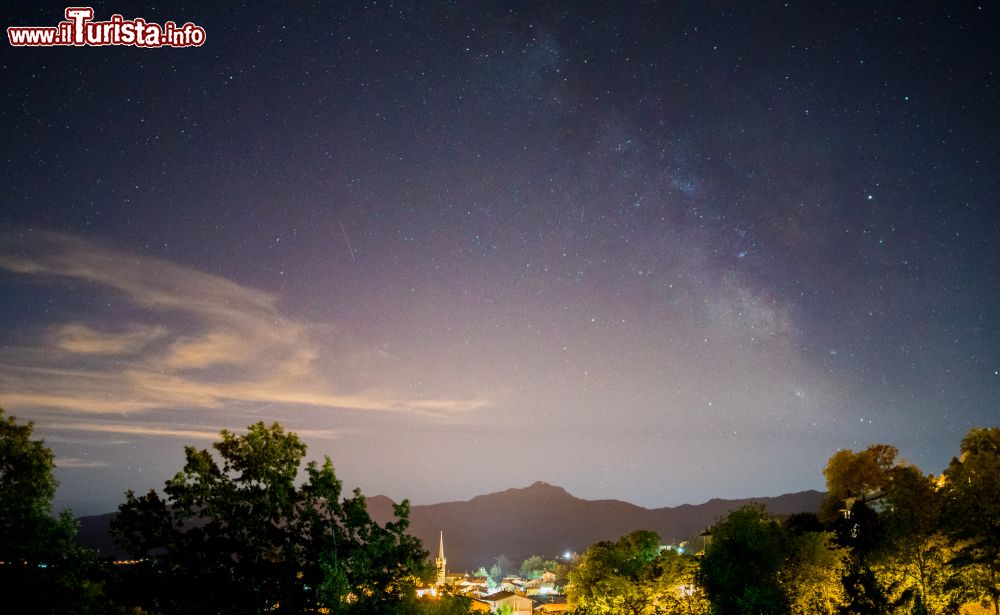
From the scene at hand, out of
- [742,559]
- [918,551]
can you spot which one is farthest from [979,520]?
[742,559]

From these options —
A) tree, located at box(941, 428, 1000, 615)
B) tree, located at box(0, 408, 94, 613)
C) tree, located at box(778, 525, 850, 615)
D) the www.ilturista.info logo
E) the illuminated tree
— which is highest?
the www.ilturista.info logo

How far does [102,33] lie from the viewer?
20422mm

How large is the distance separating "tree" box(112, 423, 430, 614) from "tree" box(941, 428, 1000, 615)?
1071 inches

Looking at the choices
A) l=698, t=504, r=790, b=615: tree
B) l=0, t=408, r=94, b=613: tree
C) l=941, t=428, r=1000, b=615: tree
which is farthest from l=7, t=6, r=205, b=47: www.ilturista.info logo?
l=941, t=428, r=1000, b=615: tree

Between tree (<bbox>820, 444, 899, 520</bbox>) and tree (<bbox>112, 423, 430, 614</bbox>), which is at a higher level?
tree (<bbox>112, 423, 430, 614</bbox>)

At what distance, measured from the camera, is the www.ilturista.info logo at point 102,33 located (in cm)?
1983

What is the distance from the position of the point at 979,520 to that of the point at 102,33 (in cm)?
4332

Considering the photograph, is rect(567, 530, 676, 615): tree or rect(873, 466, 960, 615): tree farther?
rect(567, 530, 676, 615): tree

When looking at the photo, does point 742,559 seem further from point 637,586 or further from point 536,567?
point 536,567

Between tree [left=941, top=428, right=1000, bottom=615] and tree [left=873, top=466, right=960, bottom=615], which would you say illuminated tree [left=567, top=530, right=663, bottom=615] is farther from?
tree [left=941, top=428, right=1000, bottom=615]

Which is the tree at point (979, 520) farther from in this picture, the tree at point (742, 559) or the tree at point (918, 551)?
the tree at point (742, 559)

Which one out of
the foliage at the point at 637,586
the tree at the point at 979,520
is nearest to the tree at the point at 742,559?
the foliage at the point at 637,586

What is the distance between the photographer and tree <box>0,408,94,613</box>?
1548cm

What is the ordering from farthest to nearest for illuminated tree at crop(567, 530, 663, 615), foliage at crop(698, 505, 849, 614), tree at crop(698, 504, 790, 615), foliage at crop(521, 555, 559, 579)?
foliage at crop(521, 555, 559, 579) → illuminated tree at crop(567, 530, 663, 615) → tree at crop(698, 504, 790, 615) → foliage at crop(698, 505, 849, 614)
